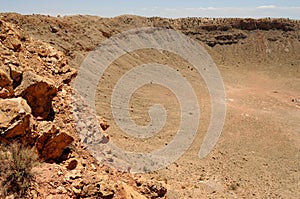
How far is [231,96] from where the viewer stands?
93.3 ft

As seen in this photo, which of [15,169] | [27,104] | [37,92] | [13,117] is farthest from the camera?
[37,92]

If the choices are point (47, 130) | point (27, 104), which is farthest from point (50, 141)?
point (27, 104)

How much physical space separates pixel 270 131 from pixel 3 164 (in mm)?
17797

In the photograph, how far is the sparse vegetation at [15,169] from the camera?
480cm

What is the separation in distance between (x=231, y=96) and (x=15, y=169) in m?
25.2

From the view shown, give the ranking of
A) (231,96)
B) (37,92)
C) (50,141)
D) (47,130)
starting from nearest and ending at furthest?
(47,130) < (50,141) < (37,92) < (231,96)

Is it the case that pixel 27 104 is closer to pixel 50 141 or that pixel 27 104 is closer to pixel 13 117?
pixel 13 117

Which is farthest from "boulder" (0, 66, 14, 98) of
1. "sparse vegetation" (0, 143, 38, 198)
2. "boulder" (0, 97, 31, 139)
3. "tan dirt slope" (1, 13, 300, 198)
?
"tan dirt slope" (1, 13, 300, 198)

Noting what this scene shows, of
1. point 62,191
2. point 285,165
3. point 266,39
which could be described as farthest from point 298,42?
point 62,191

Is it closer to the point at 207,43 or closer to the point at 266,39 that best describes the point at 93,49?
the point at 207,43

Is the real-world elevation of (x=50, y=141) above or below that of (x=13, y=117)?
below

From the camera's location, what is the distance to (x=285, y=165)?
50.7ft

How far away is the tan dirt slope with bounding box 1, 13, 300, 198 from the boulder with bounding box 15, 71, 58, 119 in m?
3.96

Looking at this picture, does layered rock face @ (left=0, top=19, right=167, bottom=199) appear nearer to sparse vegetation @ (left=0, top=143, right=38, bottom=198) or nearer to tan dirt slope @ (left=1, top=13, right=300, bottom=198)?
sparse vegetation @ (left=0, top=143, right=38, bottom=198)
